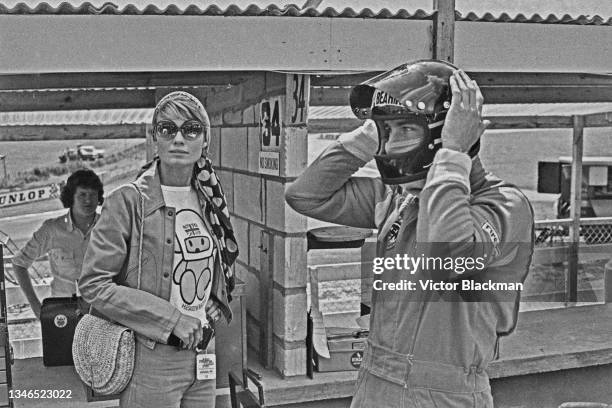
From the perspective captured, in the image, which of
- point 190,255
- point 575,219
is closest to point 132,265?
point 190,255

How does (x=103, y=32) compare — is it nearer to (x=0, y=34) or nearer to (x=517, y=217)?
(x=0, y=34)

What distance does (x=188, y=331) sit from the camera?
71.1 inches

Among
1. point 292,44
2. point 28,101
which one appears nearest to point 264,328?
point 292,44

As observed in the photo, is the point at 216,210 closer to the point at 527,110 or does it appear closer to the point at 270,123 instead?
the point at 270,123

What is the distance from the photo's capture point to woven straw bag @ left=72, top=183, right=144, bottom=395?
1798 millimetres

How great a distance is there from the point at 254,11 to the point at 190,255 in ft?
2.53

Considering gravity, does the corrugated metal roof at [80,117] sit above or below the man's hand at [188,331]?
above

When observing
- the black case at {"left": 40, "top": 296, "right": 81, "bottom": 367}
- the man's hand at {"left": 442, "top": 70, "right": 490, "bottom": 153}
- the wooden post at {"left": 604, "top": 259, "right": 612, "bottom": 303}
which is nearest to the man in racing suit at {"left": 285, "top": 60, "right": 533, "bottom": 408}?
the man's hand at {"left": 442, "top": 70, "right": 490, "bottom": 153}

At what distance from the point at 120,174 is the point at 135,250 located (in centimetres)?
485

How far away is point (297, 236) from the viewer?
2750 mm

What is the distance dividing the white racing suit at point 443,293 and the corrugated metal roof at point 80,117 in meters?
2.97

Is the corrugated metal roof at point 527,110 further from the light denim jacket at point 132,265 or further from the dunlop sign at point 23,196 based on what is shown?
the light denim jacket at point 132,265

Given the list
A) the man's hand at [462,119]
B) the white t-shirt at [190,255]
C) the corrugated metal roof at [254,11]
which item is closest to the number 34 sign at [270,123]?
the corrugated metal roof at [254,11]

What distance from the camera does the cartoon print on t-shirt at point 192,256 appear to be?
6.07 ft
